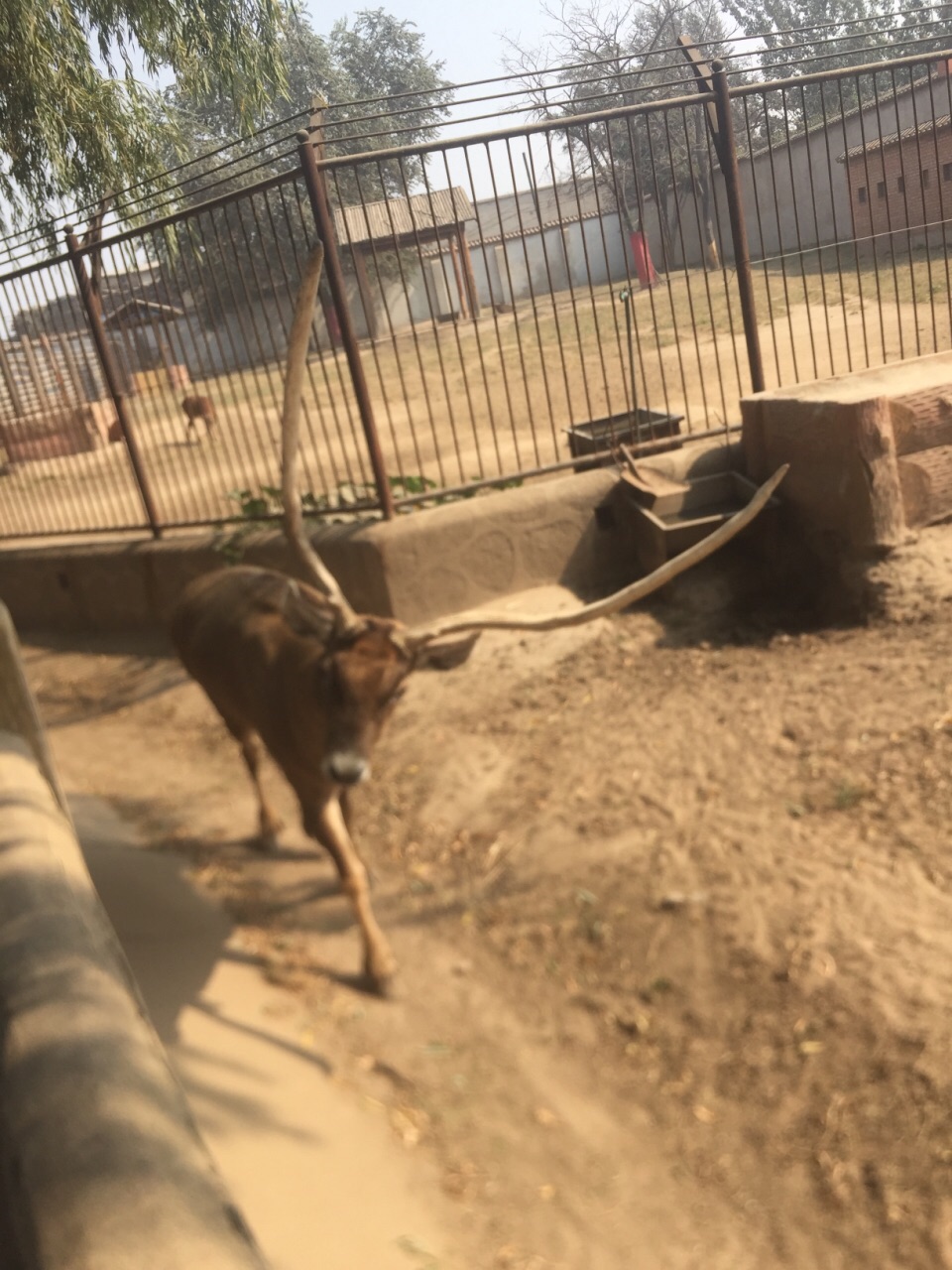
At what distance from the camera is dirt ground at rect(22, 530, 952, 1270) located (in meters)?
3.00

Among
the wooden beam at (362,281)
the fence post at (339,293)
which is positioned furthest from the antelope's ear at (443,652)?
the wooden beam at (362,281)

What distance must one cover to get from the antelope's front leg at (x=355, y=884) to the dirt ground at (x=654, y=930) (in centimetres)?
10

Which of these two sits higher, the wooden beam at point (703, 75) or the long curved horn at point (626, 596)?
the wooden beam at point (703, 75)

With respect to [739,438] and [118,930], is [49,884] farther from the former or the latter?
[739,438]

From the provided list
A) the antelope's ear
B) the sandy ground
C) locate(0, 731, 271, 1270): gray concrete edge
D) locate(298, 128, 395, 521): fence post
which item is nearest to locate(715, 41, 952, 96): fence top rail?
the sandy ground

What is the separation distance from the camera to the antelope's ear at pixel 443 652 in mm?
3771

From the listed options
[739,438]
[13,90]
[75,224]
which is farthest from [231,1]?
[739,438]

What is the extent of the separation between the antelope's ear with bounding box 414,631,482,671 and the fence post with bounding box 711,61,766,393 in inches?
161

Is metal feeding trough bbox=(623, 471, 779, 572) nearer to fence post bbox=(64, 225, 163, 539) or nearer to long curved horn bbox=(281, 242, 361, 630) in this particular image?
long curved horn bbox=(281, 242, 361, 630)

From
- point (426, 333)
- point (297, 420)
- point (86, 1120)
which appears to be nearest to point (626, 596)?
point (297, 420)

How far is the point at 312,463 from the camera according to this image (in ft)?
35.5

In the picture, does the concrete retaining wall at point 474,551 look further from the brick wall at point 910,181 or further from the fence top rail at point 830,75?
the brick wall at point 910,181

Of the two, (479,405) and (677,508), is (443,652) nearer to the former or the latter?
(677,508)

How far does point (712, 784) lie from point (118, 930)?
271cm
